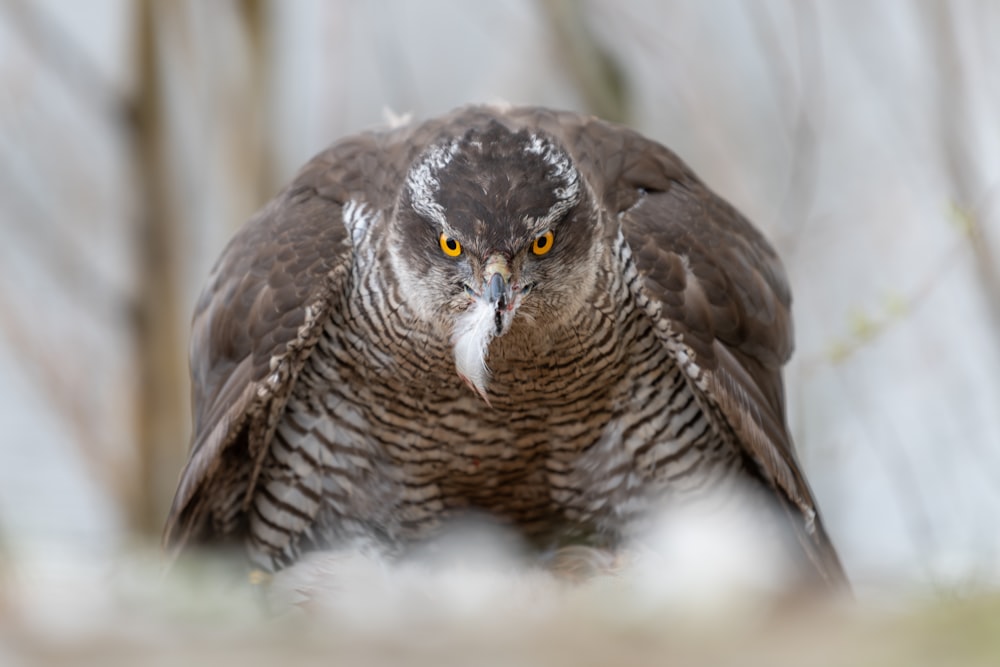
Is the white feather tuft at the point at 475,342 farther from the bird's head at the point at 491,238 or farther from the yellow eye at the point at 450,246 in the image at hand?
the yellow eye at the point at 450,246

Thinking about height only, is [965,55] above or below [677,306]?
above

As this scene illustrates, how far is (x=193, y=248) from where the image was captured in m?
7.55

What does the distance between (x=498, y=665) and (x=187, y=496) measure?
2.80 meters

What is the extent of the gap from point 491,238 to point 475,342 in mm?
331

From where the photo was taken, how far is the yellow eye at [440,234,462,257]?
151 inches

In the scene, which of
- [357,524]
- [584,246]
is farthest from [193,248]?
[584,246]

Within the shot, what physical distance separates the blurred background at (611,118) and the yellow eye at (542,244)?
6.82 ft

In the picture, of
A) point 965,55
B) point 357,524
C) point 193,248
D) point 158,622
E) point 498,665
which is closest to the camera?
point 498,665

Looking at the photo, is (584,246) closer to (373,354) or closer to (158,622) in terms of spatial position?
(373,354)

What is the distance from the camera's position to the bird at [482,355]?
3945mm

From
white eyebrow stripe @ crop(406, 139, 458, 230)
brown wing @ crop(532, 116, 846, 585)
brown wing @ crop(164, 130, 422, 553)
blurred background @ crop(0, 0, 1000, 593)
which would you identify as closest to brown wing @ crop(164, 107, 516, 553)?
brown wing @ crop(164, 130, 422, 553)

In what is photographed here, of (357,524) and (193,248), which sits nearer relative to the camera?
(357,524)

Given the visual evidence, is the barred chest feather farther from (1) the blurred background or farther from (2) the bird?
(1) the blurred background

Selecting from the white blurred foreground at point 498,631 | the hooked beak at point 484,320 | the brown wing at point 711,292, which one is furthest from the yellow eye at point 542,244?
the white blurred foreground at point 498,631
